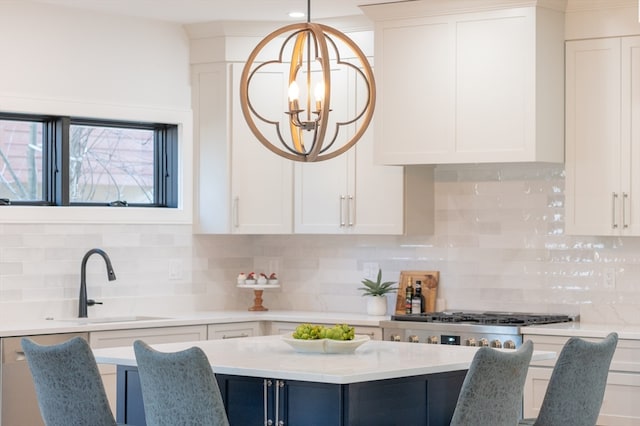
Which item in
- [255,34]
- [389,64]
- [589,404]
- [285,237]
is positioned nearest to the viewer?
[589,404]

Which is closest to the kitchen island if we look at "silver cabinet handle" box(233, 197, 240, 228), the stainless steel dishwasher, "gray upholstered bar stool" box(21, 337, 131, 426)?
"gray upholstered bar stool" box(21, 337, 131, 426)

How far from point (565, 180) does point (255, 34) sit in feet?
7.02

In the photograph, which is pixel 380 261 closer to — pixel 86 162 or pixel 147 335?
pixel 147 335

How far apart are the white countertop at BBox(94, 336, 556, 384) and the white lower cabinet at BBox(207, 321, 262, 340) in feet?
5.28

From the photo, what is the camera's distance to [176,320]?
6168 millimetres

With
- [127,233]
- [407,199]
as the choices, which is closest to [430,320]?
[407,199]

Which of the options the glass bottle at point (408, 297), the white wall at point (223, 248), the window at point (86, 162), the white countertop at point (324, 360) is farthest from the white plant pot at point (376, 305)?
the white countertop at point (324, 360)

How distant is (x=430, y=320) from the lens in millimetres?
6066

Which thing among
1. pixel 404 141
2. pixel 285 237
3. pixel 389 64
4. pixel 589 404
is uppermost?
pixel 389 64

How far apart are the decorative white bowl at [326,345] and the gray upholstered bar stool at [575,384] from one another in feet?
2.46

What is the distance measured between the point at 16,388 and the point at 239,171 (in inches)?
A: 80.5

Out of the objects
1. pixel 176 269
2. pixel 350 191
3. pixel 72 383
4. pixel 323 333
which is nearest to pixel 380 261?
pixel 350 191

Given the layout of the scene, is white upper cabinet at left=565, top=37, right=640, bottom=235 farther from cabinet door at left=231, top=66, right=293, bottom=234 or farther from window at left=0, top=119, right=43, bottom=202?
window at left=0, top=119, right=43, bottom=202

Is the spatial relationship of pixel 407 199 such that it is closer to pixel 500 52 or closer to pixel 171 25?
pixel 500 52
